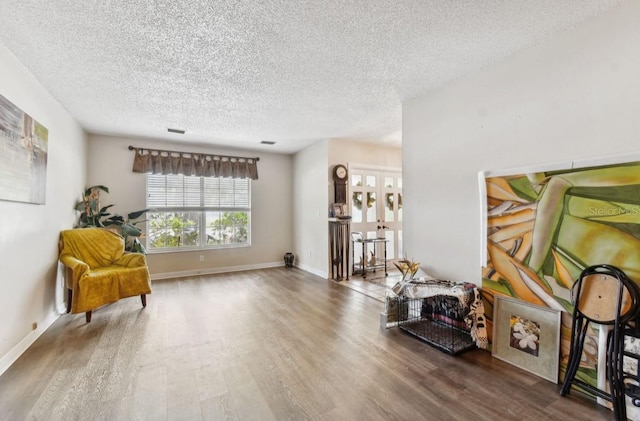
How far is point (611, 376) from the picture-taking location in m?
1.62

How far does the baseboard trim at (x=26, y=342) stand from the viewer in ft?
6.95

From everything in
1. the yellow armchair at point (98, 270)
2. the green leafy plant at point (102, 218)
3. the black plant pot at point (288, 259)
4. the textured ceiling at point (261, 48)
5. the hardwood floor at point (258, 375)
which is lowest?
the hardwood floor at point (258, 375)

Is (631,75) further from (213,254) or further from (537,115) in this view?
(213,254)

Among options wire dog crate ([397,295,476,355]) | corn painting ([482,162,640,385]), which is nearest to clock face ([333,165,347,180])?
wire dog crate ([397,295,476,355])

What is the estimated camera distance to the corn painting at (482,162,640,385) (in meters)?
1.73

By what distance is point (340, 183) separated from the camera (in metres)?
5.00

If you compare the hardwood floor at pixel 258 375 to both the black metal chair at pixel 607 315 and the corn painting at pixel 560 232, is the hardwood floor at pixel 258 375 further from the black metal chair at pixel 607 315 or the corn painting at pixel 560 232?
the corn painting at pixel 560 232

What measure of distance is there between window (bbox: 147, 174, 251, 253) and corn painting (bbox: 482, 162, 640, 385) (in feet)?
14.9

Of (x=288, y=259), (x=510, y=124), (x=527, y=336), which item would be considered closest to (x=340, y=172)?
(x=288, y=259)

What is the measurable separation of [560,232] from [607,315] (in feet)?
1.87

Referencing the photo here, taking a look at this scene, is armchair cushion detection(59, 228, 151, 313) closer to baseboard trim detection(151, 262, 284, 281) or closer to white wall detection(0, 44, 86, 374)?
white wall detection(0, 44, 86, 374)

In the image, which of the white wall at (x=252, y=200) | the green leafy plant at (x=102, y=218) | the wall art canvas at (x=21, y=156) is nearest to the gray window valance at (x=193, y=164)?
the white wall at (x=252, y=200)

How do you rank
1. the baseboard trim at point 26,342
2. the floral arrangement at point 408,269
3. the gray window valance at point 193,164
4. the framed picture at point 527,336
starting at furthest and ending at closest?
the gray window valance at point 193,164 → the floral arrangement at point 408,269 → the baseboard trim at point 26,342 → the framed picture at point 527,336

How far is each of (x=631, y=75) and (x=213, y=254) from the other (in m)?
5.71
